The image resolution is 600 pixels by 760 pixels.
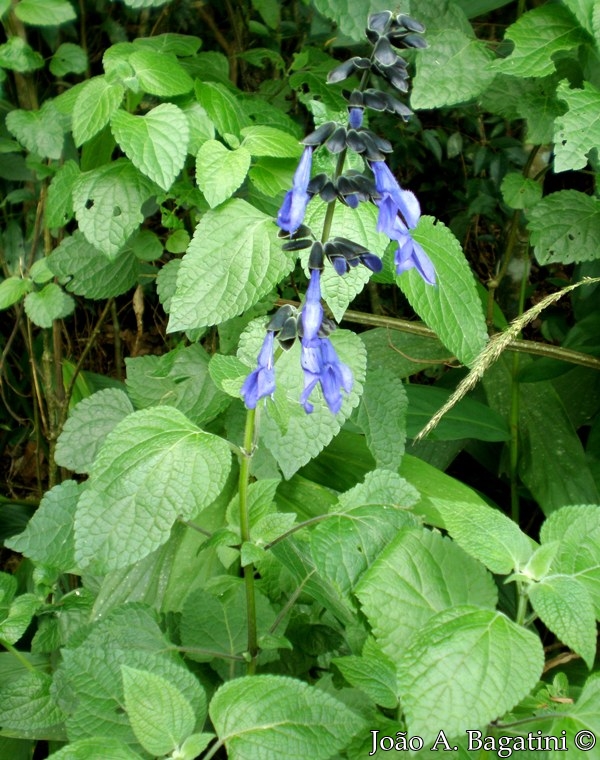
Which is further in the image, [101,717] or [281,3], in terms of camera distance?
[281,3]

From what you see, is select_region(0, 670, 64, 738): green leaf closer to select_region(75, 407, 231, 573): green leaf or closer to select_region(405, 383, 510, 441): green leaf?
select_region(75, 407, 231, 573): green leaf

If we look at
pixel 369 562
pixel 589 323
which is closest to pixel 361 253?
pixel 369 562

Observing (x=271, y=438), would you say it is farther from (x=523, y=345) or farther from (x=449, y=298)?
(x=523, y=345)

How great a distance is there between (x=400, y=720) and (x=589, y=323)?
59.9 inches

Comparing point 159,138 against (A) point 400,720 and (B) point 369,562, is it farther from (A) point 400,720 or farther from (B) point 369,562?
(A) point 400,720

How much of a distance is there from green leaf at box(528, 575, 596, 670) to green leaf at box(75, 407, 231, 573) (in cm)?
43

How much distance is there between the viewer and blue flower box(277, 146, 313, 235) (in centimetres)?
94

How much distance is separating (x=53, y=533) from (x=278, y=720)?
62 cm

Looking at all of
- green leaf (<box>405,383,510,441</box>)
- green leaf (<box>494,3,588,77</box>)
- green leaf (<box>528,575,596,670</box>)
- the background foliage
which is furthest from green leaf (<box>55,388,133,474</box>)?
green leaf (<box>494,3,588,77</box>)

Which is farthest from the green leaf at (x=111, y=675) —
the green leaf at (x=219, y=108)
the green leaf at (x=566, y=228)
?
the green leaf at (x=566, y=228)

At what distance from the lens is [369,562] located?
3.24ft

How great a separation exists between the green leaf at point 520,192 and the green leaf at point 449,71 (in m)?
0.37

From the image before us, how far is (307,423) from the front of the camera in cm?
123

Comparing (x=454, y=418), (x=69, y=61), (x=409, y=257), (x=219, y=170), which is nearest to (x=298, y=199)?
(x=409, y=257)
